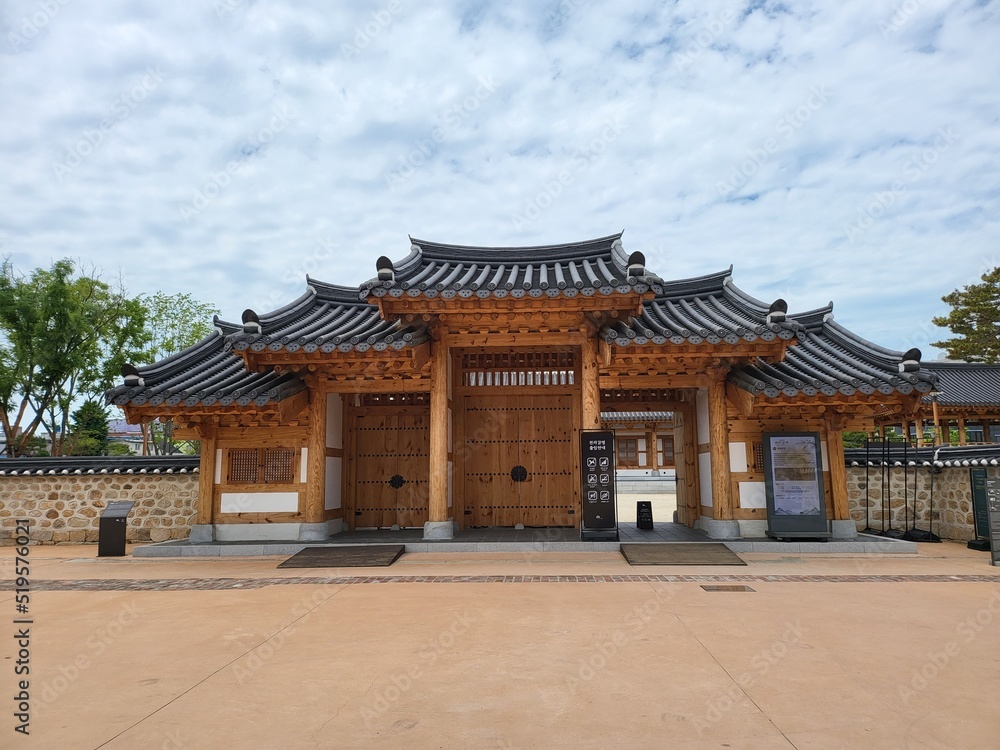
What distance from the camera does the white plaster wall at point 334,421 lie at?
12.0 meters

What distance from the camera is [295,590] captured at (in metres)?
7.71

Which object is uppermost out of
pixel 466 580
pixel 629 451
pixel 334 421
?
pixel 334 421

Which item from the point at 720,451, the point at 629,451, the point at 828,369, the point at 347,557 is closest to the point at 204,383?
the point at 347,557

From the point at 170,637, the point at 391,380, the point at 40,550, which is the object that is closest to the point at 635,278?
the point at 391,380

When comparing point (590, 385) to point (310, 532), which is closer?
point (590, 385)

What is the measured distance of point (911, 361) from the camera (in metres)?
10.2

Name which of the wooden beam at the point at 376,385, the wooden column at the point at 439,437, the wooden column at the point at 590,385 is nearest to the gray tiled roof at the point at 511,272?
the wooden column at the point at 590,385

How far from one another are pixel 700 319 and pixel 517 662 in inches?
344

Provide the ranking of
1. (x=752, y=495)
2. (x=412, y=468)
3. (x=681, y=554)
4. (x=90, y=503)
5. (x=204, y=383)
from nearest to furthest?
(x=681, y=554)
(x=752, y=495)
(x=204, y=383)
(x=412, y=468)
(x=90, y=503)

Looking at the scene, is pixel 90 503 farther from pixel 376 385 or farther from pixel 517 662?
pixel 517 662

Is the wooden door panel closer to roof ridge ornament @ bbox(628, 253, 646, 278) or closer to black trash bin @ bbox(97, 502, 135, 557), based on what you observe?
black trash bin @ bbox(97, 502, 135, 557)

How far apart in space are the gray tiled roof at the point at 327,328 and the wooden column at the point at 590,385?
302cm

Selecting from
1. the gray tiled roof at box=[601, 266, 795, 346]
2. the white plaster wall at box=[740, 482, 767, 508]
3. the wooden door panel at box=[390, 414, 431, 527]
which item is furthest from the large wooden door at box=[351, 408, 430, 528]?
the white plaster wall at box=[740, 482, 767, 508]

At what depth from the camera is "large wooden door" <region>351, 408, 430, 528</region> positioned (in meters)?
13.1
